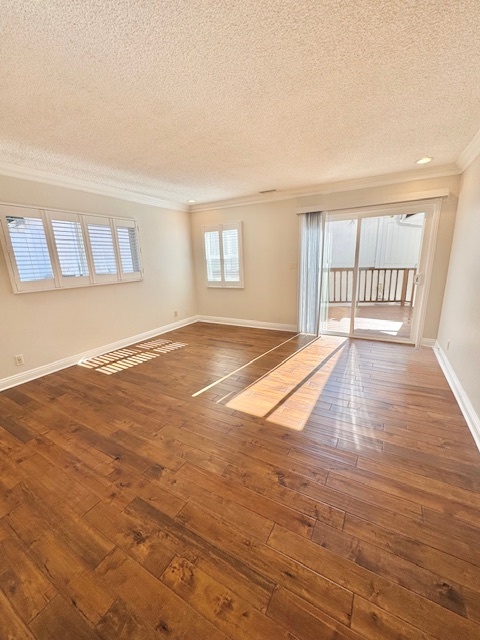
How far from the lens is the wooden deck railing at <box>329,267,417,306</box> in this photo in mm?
6395

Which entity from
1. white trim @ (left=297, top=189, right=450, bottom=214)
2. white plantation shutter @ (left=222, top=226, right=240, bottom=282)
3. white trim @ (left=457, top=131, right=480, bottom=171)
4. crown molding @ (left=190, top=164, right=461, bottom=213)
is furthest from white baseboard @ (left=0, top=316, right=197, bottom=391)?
white trim @ (left=457, top=131, right=480, bottom=171)

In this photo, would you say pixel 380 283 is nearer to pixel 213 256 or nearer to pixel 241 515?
pixel 213 256

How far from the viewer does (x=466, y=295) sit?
8.58 feet

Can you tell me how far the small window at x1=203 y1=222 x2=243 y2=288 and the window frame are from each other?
1532 millimetres

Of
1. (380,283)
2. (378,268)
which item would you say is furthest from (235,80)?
(380,283)

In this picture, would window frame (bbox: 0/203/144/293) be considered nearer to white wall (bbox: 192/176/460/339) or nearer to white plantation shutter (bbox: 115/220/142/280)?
white plantation shutter (bbox: 115/220/142/280)

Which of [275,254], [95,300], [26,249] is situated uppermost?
[26,249]

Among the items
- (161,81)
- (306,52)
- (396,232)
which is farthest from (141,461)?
(396,232)

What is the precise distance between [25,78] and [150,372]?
9.16 feet

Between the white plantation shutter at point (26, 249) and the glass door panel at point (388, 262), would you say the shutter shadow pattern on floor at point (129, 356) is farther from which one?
the glass door panel at point (388, 262)

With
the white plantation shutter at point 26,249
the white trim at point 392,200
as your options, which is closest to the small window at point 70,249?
the white plantation shutter at point 26,249

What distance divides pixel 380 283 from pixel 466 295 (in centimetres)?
432

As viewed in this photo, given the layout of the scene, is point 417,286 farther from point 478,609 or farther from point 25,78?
point 25,78

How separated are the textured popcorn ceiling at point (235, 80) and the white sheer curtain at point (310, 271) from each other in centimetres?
139
